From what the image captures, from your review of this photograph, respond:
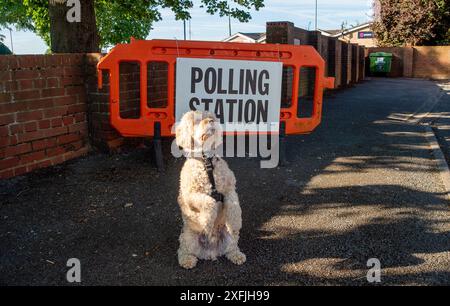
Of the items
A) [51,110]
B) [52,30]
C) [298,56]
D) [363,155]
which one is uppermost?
[52,30]

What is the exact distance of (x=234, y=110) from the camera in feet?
17.6

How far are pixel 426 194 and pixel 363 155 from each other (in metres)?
1.75

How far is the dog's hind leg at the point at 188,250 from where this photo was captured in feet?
10.3

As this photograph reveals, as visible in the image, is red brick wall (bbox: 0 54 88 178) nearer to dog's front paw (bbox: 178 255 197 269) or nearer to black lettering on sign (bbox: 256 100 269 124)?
black lettering on sign (bbox: 256 100 269 124)

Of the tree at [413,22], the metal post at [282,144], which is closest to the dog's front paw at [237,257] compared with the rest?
the metal post at [282,144]

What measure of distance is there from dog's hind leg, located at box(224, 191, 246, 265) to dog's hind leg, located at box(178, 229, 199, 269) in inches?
10.2

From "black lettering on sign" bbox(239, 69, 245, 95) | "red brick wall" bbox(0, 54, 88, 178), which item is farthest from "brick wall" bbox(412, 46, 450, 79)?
"red brick wall" bbox(0, 54, 88, 178)

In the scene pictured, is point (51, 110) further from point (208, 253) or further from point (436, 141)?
point (436, 141)

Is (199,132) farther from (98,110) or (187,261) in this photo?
(98,110)

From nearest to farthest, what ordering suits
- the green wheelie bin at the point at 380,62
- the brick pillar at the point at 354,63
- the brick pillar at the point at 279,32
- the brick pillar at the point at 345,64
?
the brick pillar at the point at 279,32
the brick pillar at the point at 345,64
the brick pillar at the point at 354,63
the green wheelie bin at the point at 380,62

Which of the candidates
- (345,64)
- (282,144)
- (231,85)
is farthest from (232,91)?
(345,64)

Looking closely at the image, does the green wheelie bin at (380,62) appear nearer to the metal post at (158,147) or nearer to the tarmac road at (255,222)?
the tarmac road at (255,222)

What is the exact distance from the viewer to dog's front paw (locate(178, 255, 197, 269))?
3131 millimetres
